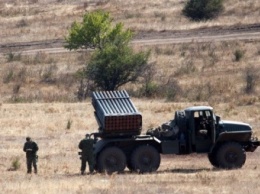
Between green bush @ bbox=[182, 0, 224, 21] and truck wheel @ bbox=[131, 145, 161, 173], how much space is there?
46158 mm

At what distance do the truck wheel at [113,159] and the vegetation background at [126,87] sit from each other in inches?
19.7

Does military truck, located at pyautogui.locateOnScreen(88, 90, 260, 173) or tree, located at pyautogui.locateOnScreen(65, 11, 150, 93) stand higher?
tree, located at pyautogui.locateOnScreen(65, 11, 150, 93)

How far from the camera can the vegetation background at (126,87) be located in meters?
24.2

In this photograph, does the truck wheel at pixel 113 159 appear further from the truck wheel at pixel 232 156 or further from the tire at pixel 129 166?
the truck wheel at pixel 232 156

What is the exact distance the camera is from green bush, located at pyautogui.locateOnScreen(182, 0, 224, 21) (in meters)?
72.1

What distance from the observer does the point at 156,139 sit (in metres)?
26.8

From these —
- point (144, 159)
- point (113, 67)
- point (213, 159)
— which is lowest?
point (213, 159)

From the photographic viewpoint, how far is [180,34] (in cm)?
6844

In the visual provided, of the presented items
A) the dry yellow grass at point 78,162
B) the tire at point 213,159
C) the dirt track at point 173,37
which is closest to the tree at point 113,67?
the dry yellow grass at point 78,162

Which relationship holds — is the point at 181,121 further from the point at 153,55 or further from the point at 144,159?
the point at 153,55

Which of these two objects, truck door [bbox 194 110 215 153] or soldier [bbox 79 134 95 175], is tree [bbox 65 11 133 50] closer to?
truck door [bbox 194 110 215 153]

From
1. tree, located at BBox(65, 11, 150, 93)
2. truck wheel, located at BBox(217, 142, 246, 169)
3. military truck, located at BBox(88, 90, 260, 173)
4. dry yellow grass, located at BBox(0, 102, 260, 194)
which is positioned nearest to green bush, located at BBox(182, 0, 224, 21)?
tree, located at BBox(65, 11, 150, 93)

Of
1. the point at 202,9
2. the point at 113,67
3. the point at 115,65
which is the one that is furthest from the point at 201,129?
the point at 202,9

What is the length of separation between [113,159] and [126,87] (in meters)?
28.6
